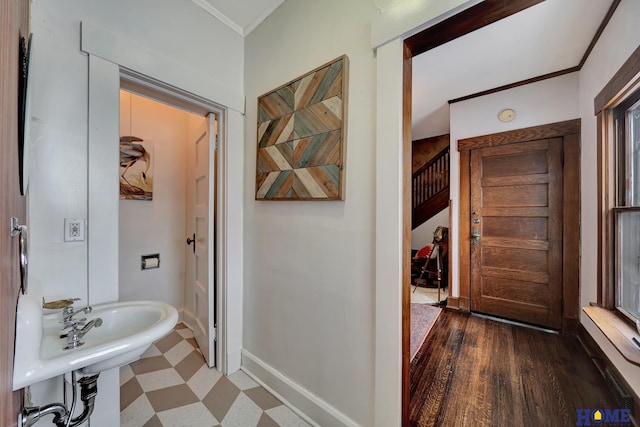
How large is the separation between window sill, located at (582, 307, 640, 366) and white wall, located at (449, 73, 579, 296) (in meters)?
1.30

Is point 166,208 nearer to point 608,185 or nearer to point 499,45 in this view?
point 499,45

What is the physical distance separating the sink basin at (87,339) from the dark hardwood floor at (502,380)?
150 cm

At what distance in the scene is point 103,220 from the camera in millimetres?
1266

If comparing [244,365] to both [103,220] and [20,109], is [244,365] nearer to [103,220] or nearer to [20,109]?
[103,220]

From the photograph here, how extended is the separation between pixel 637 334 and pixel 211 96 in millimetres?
3019

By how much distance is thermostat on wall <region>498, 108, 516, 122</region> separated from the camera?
264 centimetres

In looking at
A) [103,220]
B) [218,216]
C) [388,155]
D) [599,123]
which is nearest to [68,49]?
[103,220]

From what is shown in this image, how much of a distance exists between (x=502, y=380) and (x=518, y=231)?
1.57 metres

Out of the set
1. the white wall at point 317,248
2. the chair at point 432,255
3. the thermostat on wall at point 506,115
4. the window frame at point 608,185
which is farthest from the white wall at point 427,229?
the white wall at point 317,248

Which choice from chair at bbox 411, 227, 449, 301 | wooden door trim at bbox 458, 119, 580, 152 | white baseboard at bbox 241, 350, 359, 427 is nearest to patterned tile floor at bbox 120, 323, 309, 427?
white baseboard at bbox 241, 350, 359, 427

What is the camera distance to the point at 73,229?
1.18m

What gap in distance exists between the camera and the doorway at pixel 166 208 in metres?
2.12

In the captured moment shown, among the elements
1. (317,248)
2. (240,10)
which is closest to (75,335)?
(317,248)

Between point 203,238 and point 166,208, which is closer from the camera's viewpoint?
point 203,238
